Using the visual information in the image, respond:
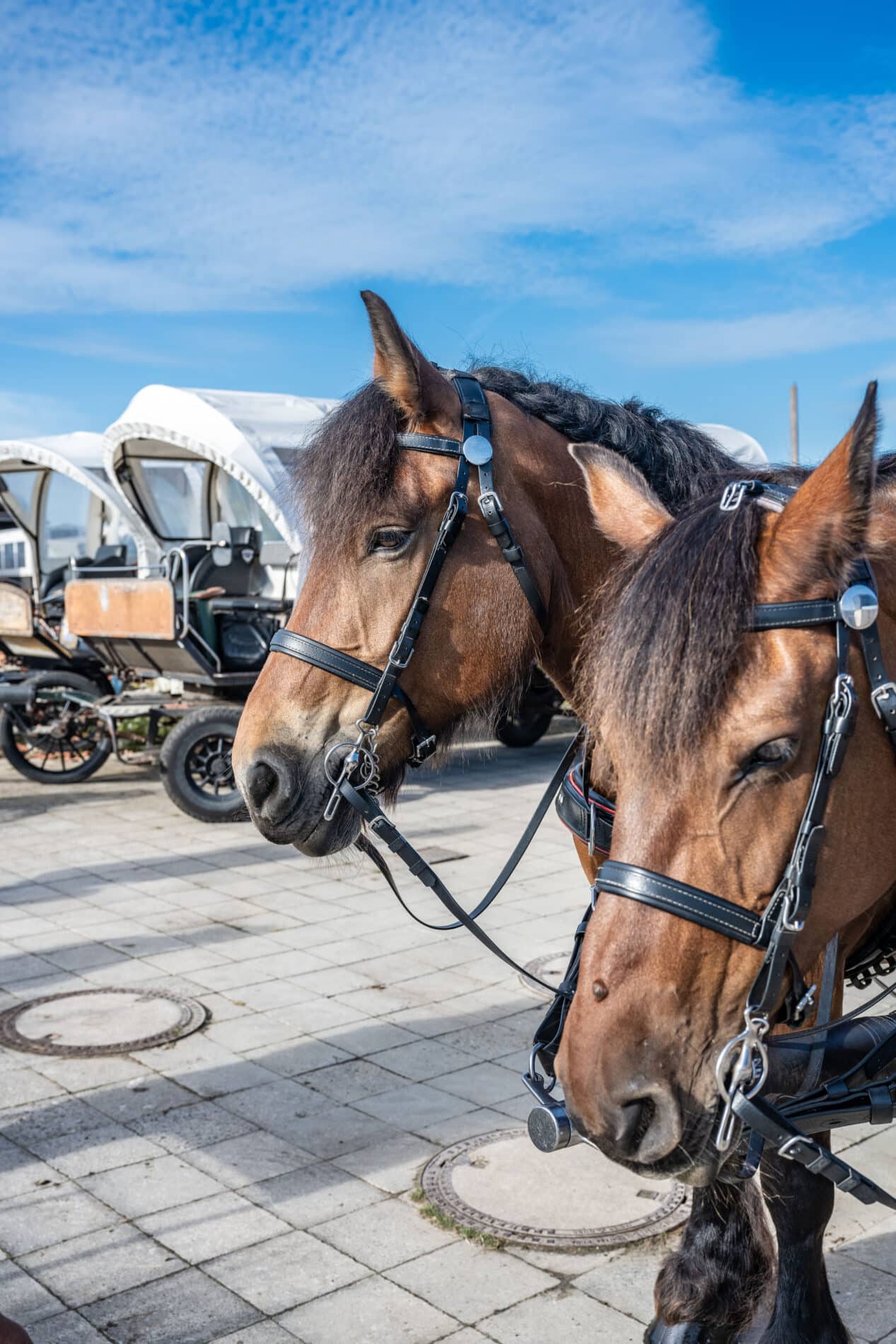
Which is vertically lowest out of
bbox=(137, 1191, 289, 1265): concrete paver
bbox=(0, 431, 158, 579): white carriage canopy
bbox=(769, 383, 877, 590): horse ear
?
bbox=(137, 1191, 289, 1265): concrete paver

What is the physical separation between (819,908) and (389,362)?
1598 millimetres

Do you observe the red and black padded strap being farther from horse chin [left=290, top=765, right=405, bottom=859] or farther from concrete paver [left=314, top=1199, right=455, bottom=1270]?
concrete paver [left=314, top=1199, right=455, bottom=1270]

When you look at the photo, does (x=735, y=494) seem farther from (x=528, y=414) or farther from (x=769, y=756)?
(x=528, y=414)

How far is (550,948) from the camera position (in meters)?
6.07

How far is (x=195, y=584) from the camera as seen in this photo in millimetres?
9742

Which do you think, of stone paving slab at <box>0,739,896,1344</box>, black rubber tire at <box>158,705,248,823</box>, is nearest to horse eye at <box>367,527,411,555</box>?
stone paving slab at <box>0,739,896,1344</box>

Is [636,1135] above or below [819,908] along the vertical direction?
below

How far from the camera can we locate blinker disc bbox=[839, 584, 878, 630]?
1680mm

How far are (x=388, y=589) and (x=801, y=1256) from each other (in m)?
1.66

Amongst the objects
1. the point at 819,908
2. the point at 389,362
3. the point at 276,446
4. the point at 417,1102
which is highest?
the point at 276,446

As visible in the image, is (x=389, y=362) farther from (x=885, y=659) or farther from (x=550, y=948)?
(x=550, y=948)

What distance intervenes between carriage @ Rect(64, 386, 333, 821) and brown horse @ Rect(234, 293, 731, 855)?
551 cm

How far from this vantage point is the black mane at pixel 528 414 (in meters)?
2.63

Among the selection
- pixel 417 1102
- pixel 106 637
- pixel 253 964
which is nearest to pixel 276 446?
pixel 106 637
